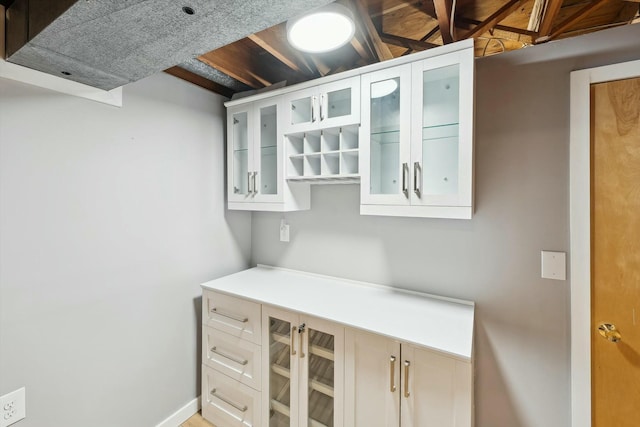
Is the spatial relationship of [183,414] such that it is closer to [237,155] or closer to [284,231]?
[284,231]

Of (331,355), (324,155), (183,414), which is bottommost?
(183,414)

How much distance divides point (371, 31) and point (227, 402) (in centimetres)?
241

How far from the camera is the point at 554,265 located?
1418 mm

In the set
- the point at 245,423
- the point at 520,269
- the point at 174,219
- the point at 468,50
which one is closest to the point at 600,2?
the point at 468,50

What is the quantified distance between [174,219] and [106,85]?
0.84 metres

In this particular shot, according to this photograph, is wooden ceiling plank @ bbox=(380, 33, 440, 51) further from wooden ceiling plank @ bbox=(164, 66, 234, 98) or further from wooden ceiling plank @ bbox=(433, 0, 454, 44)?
wooden ceiling plank @ bbox=(164, 66, 234, 98)

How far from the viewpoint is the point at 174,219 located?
1905 mm

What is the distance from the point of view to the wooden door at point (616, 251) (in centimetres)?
127

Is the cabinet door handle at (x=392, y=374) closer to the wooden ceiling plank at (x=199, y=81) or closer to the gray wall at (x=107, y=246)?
the gray wall at (x=107, y=246)

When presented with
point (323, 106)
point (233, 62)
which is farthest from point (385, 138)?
point (233, 62)

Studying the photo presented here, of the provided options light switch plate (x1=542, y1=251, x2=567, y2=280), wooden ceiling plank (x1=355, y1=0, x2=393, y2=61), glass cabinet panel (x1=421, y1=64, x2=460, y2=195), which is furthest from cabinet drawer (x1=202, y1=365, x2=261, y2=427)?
wooden ceiling plank (x1=355, y1=0, x2=393, y2=61)

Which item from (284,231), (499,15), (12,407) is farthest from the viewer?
(284,231)

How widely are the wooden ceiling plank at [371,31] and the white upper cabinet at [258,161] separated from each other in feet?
2.19

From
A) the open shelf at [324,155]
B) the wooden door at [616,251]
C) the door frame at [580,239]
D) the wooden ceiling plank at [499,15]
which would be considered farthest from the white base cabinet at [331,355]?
the wooden ceiling plank at [499,15]
